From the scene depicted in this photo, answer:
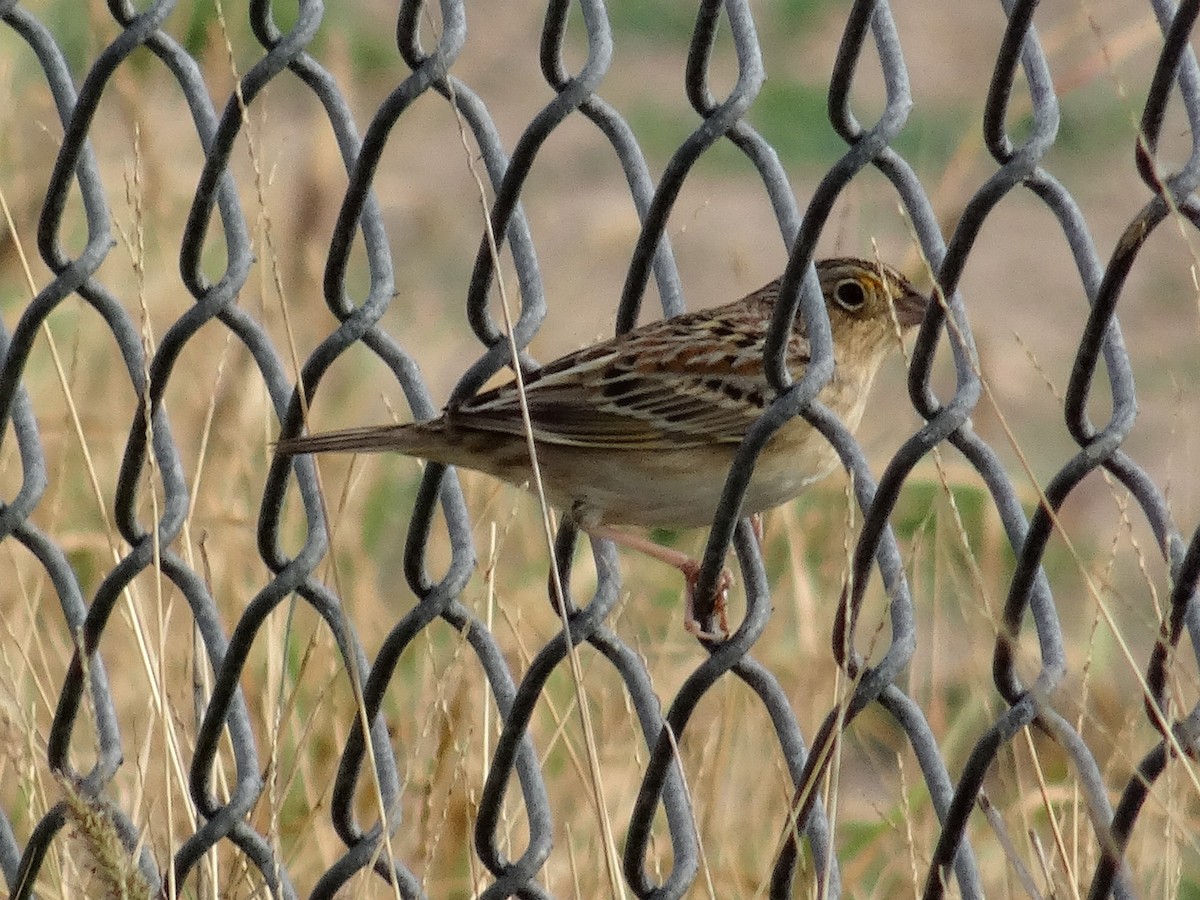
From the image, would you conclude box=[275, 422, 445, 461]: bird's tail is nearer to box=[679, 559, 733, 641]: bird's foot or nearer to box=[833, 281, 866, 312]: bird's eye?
box=[679, 559, 733, 641]: bird's foot

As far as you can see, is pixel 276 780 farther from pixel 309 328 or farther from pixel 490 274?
pixel 309 328

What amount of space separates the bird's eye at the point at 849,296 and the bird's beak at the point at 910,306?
0.15m

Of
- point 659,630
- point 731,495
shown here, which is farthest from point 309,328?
point 731,495

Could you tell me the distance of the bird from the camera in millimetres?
3812

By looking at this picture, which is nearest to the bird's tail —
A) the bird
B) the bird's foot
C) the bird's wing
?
the bird

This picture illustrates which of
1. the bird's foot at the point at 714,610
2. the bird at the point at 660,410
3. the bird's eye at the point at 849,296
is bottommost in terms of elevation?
the bird's foot at the point at 714,610

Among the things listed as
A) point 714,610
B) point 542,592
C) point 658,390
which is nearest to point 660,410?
point 658,390

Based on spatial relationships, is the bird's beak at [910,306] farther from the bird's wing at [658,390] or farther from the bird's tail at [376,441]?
the bird's tail at [376,441]

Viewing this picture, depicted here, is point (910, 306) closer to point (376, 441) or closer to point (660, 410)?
point (660, 410)

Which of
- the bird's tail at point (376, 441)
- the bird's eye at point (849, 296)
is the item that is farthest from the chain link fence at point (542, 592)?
the bird's eye at point (849, 296)

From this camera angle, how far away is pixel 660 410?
3.99 m

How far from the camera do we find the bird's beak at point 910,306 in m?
4.00

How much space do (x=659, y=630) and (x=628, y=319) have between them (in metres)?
3.18

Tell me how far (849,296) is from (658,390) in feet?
1.59
